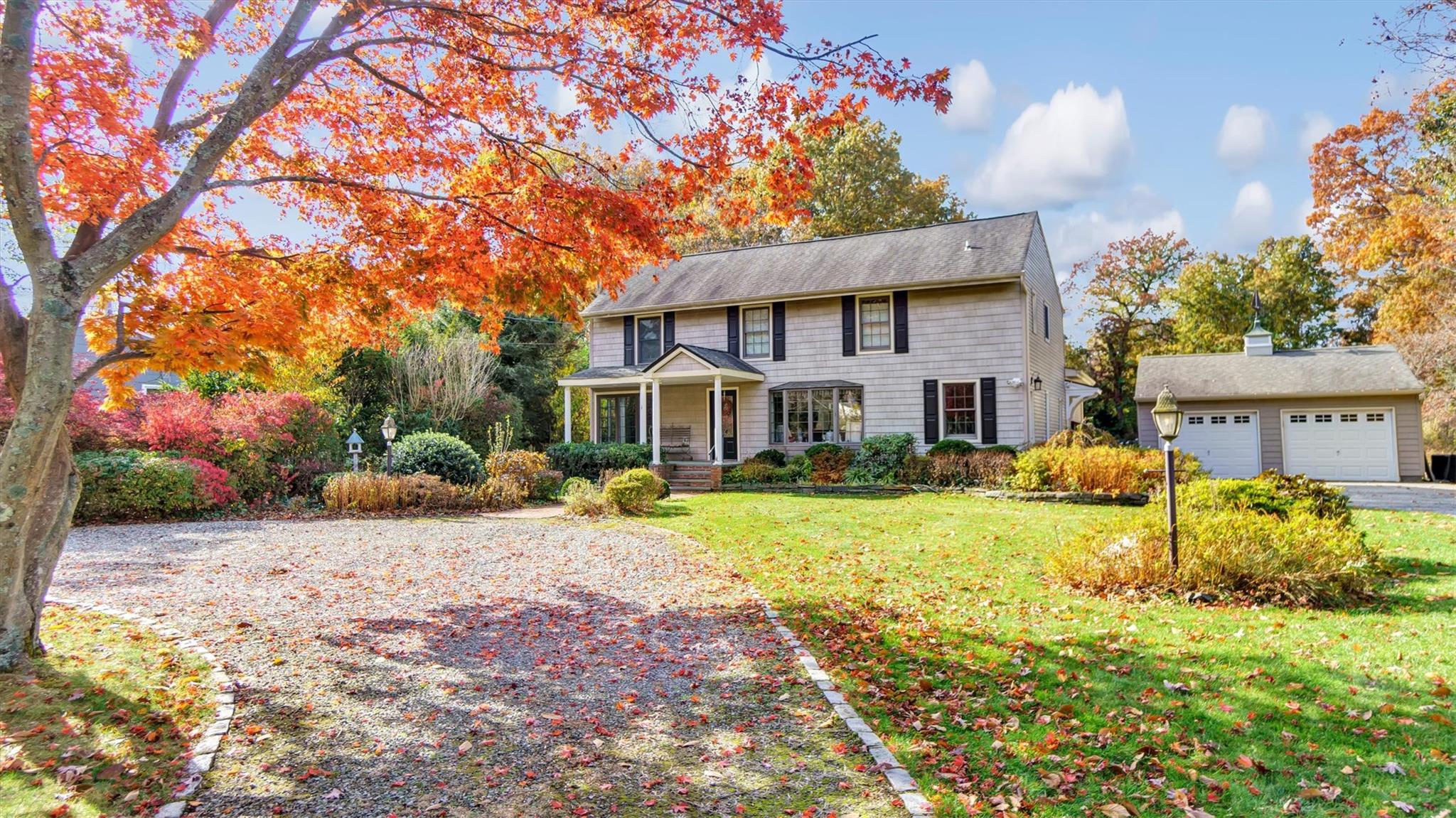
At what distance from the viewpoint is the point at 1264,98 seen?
14453 mm

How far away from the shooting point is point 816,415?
19.5 metres

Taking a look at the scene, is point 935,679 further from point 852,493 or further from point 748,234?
point 748,234

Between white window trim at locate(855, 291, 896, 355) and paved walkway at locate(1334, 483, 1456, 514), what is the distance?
9.57 meters

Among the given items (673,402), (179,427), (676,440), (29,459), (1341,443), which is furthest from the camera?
(673,402)

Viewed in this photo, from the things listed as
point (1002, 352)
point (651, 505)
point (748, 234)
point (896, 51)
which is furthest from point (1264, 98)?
point (748, 234)

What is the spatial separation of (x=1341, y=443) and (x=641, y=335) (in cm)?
1913

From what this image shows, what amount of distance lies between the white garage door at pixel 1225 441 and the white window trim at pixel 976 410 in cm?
671

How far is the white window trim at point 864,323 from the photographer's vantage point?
18.8 meters

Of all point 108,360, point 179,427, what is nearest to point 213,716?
point 108,360

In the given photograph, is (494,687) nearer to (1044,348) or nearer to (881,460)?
(881,460)

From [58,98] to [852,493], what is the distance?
1426 centimetres

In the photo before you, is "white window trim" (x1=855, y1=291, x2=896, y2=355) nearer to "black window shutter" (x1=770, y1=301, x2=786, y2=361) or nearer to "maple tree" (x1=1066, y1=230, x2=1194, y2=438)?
"black window shutter" (x1=770, y1=301, x2=786, y2=361)

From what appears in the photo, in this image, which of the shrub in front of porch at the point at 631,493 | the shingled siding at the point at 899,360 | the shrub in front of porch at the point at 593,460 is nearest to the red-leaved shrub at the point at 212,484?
the shrub in front of porch at the point at 631,493

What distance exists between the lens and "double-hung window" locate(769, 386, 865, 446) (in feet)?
62.6
